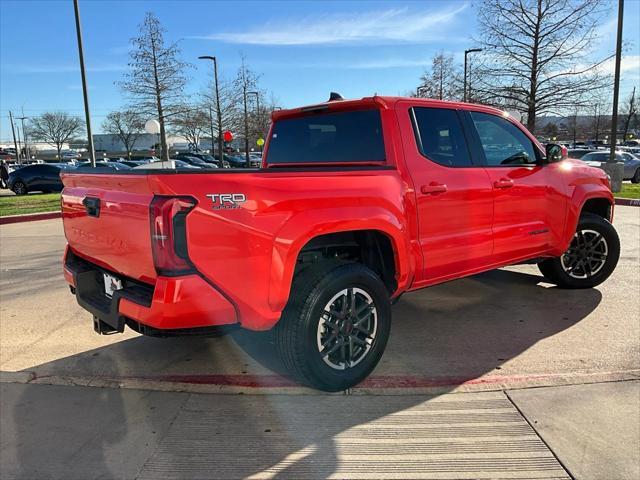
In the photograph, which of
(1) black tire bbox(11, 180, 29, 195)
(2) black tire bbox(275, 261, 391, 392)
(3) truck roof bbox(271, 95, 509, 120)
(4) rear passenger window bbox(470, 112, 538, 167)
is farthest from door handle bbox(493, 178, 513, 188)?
(1) black tire bbox(11, 180, 29, 195)

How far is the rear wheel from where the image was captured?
21.8 meters

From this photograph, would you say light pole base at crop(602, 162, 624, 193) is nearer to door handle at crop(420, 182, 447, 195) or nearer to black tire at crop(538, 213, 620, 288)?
black tire at crop(538, 213, 620, 288)

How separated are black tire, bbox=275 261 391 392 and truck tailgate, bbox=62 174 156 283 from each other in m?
0.89

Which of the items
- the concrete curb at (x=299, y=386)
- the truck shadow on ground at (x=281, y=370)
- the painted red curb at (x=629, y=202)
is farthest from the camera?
the painted red curb at (x=629, y=202)

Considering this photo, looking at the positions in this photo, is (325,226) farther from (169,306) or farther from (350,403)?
(350,403)

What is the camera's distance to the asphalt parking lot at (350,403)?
8.66 feet

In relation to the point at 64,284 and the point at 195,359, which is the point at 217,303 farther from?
the point at 64,284

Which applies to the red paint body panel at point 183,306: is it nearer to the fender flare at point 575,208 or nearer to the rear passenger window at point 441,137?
the rear passenger window at point 441,137

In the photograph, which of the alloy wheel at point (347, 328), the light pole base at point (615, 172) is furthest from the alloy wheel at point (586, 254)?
the light pole base at point (615, 172)

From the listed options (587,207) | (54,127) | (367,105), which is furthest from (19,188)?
(54,127)

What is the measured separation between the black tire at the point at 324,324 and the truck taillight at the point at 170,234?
761 millimetres

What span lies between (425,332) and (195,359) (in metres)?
2.01

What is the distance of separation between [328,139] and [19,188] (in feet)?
73.2

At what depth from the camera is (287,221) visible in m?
2.89
